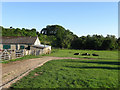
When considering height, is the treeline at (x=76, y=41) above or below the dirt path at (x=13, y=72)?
above

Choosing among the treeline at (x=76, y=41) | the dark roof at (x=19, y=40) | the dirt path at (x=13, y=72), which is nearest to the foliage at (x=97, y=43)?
the treeline at (x=76, y=41)

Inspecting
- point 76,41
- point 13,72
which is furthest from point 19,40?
point 76,41

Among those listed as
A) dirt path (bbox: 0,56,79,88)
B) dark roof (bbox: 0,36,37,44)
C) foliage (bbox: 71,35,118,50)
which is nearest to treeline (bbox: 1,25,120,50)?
foliage (bbox: 71,35,118,50)

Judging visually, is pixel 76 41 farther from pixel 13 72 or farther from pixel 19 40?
pixel 13 72

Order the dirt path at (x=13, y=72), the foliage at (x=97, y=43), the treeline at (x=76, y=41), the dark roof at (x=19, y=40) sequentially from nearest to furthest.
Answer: the dirt path at (x=13, y=72) < the dark roof at (x=19, y=40) < the treeline at (x=76, y=41) < the foliage at (x=97, y=43)

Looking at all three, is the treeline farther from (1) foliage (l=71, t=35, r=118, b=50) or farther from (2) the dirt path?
(2) the dirt path

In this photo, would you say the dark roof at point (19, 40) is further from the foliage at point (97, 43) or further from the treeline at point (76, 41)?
the foliage at point (97, 43)

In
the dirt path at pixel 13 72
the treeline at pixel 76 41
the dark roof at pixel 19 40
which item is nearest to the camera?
the dirt path at pixel 13 72

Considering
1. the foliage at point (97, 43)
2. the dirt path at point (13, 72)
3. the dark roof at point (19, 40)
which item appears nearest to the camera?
the dirt path at point (13, 72)

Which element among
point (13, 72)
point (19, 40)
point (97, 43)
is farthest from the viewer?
point (97, 43)

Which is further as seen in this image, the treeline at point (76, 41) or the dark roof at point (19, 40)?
the treeline at point (76, 41)

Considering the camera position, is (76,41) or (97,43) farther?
(76,41)

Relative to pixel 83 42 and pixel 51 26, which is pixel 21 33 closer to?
→ pixel 83 42

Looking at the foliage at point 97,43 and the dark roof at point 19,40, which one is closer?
the dark roof at point 19,40
